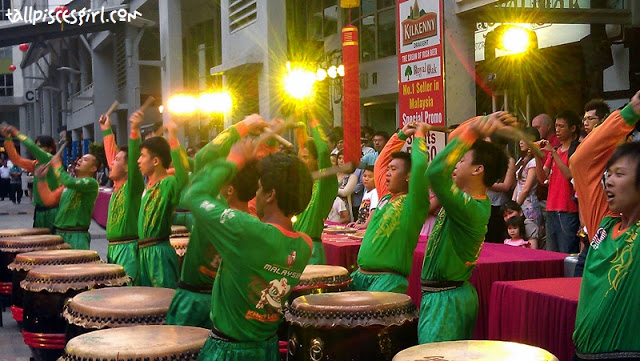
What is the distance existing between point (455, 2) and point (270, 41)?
526 centimetres

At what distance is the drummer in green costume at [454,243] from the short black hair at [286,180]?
728 millimetres

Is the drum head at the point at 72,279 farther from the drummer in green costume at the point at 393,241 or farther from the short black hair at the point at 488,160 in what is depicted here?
the short black hair at the point at 488,160

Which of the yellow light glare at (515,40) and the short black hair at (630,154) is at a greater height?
the yellow light glare at (515,40)

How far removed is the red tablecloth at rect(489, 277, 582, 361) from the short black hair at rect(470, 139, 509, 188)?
61 centimetres

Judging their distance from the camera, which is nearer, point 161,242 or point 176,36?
point 161,242

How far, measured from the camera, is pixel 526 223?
719 centimetres

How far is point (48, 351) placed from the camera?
15.1 feet

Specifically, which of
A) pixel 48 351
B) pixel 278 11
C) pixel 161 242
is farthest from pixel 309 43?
pixel 48 351

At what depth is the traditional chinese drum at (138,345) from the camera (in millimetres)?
3057

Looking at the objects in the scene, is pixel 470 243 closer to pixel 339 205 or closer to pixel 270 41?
pixel 339 205

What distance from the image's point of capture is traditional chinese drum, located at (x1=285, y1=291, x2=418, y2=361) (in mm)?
3432

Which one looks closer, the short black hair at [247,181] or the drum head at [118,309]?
the short black hair at [247,181]

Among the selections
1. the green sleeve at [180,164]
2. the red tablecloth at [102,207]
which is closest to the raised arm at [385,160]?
the green sleeve at [180,164]

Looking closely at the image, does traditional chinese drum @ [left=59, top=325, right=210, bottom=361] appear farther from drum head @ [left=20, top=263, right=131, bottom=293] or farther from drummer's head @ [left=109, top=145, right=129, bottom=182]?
drummer's head @ [left=109, top=145, right=129, bottom=182]
